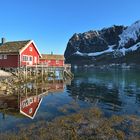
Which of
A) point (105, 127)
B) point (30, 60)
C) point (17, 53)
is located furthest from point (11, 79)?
point (105, 127)

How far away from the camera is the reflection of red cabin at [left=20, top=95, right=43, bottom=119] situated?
23861 mm

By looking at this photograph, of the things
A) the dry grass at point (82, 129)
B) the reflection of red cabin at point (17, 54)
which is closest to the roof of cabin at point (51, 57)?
the reflection of red cabin at point (17, 54)

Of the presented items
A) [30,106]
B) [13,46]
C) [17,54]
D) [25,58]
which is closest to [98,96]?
[30,106]

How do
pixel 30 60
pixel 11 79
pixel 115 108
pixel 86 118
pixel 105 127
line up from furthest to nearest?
pixel 30 60 < pixel 11 79 < pixel 115 108 < pixel 86 118 < pixel 105 127

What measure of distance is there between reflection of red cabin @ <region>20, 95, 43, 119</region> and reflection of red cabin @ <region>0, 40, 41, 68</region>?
58.4 feet

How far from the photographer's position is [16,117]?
72.5 feet

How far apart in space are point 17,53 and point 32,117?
28502 mm

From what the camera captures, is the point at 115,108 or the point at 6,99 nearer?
the point at 115,108

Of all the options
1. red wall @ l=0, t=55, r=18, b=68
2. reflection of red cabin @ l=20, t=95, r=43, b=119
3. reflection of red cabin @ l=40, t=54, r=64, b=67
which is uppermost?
reflection of red cabin @ l=40, t=54, r=64, b=67

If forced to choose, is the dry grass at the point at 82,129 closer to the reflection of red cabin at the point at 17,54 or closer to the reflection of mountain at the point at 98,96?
the reflection of mountain at the point at 98,96

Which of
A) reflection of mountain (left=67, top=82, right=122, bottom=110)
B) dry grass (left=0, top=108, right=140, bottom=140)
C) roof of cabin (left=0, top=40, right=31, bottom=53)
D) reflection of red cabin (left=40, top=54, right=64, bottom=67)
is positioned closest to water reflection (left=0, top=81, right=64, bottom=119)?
dry grass (left=0, top=108, right=140, bottom=140)

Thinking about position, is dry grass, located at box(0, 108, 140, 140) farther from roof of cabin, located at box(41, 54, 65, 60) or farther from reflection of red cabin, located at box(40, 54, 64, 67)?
roof of cabin, located at box(41, 54, 65, 60)

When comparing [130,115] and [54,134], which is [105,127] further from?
[130,115]

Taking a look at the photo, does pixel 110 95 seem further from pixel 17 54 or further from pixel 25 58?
pixel 25 58
